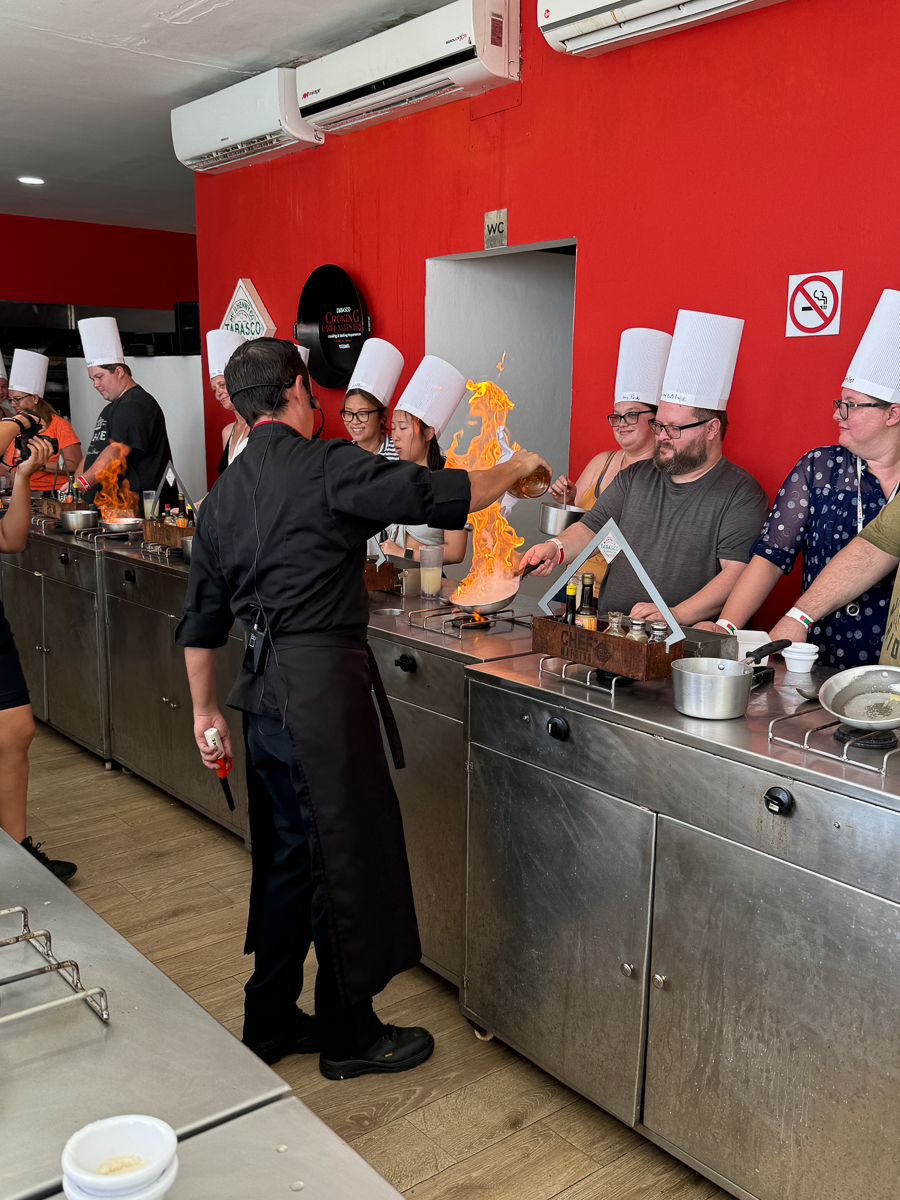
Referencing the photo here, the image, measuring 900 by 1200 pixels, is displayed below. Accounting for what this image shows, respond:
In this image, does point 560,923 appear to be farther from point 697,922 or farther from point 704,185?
point 704,185

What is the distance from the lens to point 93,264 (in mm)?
8461

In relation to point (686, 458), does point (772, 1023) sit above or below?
below

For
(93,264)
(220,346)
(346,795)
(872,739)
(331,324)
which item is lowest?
(346,795)

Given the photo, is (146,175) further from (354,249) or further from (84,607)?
(84,607)

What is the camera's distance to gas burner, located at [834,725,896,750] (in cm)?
165

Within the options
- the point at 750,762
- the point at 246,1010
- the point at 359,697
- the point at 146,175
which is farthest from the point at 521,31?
the point at 146,175

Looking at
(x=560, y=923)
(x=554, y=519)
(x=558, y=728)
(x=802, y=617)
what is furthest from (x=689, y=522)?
(x=560, y=923)

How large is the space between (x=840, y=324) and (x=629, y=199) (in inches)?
35.4

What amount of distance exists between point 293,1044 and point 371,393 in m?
2.29

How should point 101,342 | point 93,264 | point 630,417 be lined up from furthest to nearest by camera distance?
point 93,264, point 101,342, point 630,417

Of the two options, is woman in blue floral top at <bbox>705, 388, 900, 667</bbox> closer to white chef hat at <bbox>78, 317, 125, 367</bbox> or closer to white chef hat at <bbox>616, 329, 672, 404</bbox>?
white chef hat at <bbox>616, 329, 672, 404</bbox>

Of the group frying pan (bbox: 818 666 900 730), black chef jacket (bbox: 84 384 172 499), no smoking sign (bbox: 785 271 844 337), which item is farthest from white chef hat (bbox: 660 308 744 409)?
black chef jacket (bbox: 84 384 172 499)

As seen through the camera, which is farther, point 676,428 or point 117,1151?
point 676,428

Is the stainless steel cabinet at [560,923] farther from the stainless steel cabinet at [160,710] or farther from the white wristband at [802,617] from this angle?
the stainless steel cabinet at [160,710]
